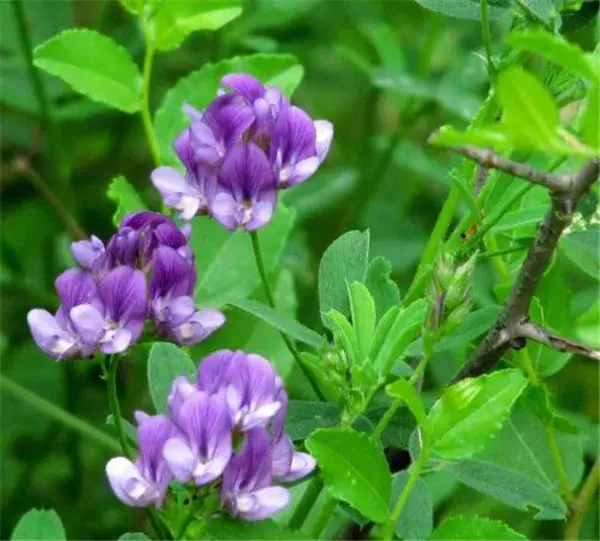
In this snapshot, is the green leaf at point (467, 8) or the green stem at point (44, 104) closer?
the green leaf at point (467, 8)

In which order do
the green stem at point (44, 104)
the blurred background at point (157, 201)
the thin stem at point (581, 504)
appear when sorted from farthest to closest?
the blurred background at point (157, 201), the green stem at point (44, 104), the thin stem at point (581, 504)

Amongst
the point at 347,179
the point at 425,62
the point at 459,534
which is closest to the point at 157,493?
the point at 459,534

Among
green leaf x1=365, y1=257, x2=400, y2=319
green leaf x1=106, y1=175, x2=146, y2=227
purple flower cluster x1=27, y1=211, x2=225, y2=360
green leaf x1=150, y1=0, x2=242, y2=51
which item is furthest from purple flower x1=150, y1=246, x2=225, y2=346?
green leaf x1=150, y1=0, x2=242, y2=51

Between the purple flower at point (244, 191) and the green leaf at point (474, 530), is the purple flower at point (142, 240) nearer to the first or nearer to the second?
the purple flower at point (244, 191)

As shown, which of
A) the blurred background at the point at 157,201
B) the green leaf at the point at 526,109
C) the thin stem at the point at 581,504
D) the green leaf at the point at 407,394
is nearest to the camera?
the green leaf at the point at 526,109

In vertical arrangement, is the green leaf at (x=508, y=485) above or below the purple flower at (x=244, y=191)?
below

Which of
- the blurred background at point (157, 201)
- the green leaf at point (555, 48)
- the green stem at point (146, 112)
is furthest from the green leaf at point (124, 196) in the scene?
the green leaf at point (555, 48)

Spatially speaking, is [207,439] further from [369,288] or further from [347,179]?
[347,179]

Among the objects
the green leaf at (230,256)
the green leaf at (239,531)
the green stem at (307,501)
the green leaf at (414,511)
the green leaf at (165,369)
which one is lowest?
the green leaf at (230,256)
